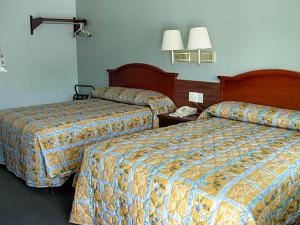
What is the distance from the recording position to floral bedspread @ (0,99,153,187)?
2604 mm

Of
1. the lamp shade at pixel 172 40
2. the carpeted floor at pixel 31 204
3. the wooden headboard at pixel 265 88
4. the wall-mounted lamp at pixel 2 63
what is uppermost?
the lamp shade at pixel 172 40

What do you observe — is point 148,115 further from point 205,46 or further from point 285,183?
point 285,183

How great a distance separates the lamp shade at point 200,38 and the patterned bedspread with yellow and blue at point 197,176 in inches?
33.6

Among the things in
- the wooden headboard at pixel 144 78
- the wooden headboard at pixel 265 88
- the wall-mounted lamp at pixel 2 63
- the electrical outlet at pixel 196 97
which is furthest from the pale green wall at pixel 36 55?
the wooden headboard at pixel 265 88

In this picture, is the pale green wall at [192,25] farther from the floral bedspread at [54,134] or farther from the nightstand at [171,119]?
the floral bedspread at [54,134]

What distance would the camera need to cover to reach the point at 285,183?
1.59 m

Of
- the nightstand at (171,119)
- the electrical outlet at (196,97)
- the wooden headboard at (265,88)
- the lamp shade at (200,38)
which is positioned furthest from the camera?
the electrical outlet at (196,97)

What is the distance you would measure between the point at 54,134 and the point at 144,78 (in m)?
1.48

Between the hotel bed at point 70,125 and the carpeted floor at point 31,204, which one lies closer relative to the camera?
the carpeted floor at point 31,204

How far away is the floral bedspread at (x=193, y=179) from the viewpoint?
139 centimetres

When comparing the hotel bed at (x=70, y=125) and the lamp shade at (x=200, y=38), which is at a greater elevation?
the lamp shade at (x=200, y=38)

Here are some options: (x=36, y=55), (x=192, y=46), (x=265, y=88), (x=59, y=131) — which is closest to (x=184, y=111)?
(x=192, y=46)

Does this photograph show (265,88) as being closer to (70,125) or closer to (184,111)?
(184,111)

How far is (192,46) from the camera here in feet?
9.64
